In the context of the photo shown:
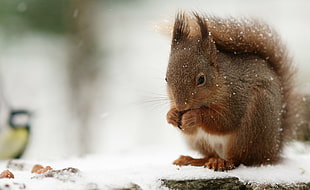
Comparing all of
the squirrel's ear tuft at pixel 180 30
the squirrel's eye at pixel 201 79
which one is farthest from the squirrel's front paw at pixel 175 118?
the squirrel's ear tuft at pixel 180 30

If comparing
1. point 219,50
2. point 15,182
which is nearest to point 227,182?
point 219,50

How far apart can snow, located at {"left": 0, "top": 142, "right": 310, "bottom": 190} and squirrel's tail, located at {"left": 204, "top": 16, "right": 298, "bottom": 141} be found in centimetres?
20

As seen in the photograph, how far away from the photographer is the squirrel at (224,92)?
1941 mm

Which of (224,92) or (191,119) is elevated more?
(224,92)

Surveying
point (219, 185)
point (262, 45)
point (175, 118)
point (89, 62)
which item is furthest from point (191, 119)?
point (89, 62)

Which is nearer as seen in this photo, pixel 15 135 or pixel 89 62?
pixel 15 135

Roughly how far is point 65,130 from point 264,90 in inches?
121

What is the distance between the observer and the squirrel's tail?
2.09 metres

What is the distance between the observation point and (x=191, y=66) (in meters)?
1.94

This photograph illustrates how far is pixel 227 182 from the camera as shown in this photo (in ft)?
5.84

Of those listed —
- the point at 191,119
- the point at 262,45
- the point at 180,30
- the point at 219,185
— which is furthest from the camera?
the point at 262,45

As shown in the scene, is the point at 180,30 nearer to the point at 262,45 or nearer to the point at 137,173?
the point at 262,45

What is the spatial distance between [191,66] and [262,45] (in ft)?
1.27

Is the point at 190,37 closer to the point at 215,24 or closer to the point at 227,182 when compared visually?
the point at 215,24
